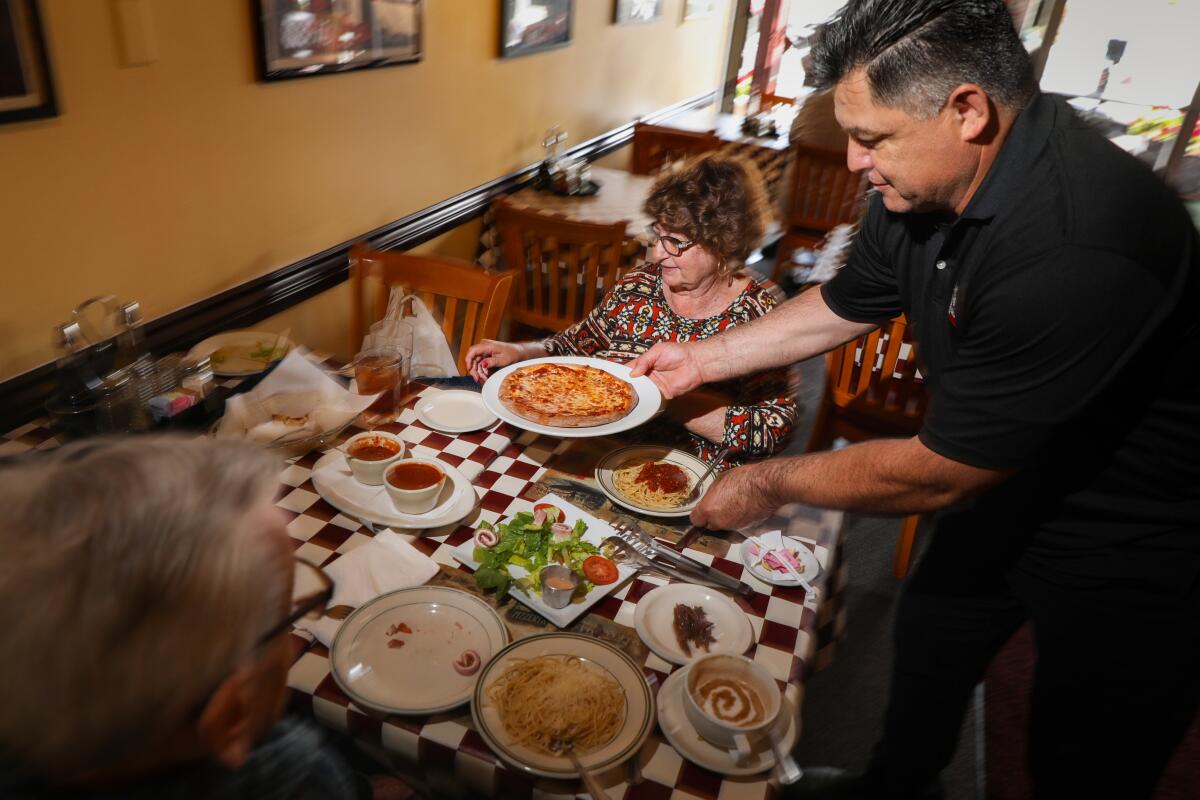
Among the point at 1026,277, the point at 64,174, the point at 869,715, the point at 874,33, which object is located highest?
the point at 874,33

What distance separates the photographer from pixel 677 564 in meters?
1.35

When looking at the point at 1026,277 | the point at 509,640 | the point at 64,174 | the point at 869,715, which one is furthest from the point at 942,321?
the point at 64,174

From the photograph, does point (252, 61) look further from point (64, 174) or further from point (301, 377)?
point (301, 377)

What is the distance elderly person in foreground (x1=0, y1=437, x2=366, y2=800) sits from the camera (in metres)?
0.62

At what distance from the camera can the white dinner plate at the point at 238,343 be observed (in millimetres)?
1975

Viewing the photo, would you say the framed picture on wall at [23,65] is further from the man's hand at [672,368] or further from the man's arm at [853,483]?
the man's arm at [853,483]

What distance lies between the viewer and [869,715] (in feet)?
7.32

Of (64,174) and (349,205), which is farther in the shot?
(349,205)

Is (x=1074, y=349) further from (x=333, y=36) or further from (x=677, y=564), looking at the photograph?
(x=333, y=36)

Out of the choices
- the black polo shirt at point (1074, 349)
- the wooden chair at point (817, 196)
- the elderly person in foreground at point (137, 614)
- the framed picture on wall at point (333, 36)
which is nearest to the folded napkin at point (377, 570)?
the elderly person in foreground at point (137, 614)

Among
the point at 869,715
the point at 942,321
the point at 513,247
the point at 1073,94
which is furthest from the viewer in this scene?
the point at 1073,94

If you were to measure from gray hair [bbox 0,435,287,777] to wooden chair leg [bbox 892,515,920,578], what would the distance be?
2.38 m

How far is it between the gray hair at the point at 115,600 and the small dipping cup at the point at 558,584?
1.88 ft

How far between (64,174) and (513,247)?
5.17ft
